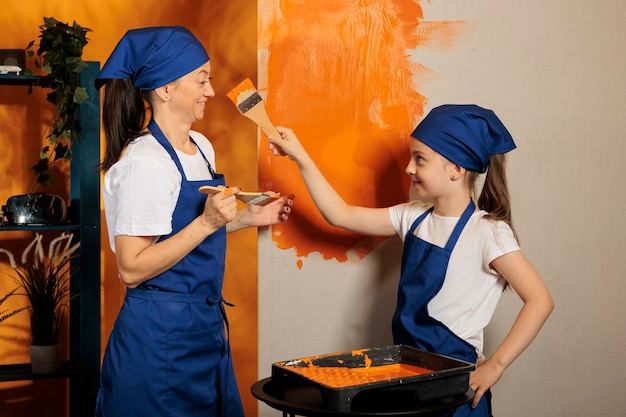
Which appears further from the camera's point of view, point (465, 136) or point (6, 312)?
point (6, 312)

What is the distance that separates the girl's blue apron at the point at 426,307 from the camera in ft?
6.37

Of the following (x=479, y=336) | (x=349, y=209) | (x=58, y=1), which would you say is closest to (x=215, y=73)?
(x=58, y=1)

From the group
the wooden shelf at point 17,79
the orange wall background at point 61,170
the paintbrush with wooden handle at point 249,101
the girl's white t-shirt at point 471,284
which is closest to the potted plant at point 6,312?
the orange wall background at point 61,170

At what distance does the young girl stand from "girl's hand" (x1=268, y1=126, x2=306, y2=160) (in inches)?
0.4

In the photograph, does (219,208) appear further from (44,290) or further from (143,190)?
(44,290)

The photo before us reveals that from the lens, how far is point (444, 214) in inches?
80.1

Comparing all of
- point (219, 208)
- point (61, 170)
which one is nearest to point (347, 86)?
point (219, 208)

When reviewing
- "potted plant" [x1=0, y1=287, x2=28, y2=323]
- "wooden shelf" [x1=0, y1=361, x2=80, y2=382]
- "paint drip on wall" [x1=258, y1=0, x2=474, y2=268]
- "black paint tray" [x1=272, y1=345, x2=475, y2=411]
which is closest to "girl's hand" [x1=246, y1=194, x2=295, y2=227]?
"paint drip on wall" [x1=258, y1=0, x2=474, y2=268]

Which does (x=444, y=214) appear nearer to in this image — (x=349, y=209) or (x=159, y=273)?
(x=349, y=209)

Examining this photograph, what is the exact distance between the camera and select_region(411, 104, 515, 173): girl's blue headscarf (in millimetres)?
1943

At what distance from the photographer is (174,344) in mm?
1897

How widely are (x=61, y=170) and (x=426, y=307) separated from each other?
1.74 m

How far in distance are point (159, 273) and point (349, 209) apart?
564mm

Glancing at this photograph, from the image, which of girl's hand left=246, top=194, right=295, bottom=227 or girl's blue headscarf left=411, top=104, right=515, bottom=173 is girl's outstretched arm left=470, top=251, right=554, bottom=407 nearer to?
girl's blue headscarf left=411, top=104, right=515, bottom=173
